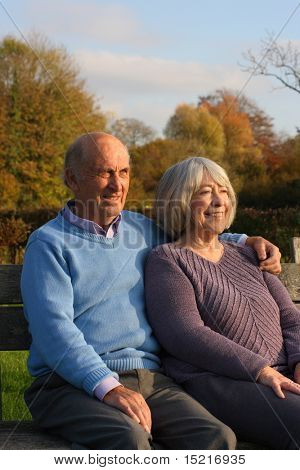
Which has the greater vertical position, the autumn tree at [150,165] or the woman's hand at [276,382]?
the autumn tree at [150,165]

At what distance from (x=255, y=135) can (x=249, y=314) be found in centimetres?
3459

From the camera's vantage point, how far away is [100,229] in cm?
322

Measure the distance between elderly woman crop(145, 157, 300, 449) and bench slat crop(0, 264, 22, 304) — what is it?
615mm

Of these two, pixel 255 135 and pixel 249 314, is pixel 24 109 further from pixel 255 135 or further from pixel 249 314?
pixel 249 314

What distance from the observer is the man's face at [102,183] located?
10.6 feet

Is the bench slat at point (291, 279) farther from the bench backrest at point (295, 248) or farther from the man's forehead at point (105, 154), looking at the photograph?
the man's forehead at point (105, 154)

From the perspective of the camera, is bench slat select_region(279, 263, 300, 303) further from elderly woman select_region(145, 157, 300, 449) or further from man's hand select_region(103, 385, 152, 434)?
man's hand select_region(103, 385, 152, 434)

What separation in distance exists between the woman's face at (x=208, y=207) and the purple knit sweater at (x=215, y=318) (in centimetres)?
15

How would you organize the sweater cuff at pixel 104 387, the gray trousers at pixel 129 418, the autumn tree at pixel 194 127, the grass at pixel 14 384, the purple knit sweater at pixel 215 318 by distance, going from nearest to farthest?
the gray trousers at pixel 129 418 < the sweater cuff at pixel 104 387 < the purple knit sweater at pixel 215 318 < the grass at pixel 14 384 < the autumn tree at pixel 194 127

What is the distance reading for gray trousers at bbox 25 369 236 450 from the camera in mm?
2668

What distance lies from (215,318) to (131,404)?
589 millimetres

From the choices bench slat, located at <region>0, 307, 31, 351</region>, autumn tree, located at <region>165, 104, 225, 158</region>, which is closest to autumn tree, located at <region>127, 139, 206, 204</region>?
autumn tree, located at <region>165, 104, 225, 158</region>

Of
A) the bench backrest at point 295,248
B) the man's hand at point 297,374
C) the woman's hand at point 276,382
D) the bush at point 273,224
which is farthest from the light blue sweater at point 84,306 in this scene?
the bush at point 273,224

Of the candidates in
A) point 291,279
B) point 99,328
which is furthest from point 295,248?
point 99,328
